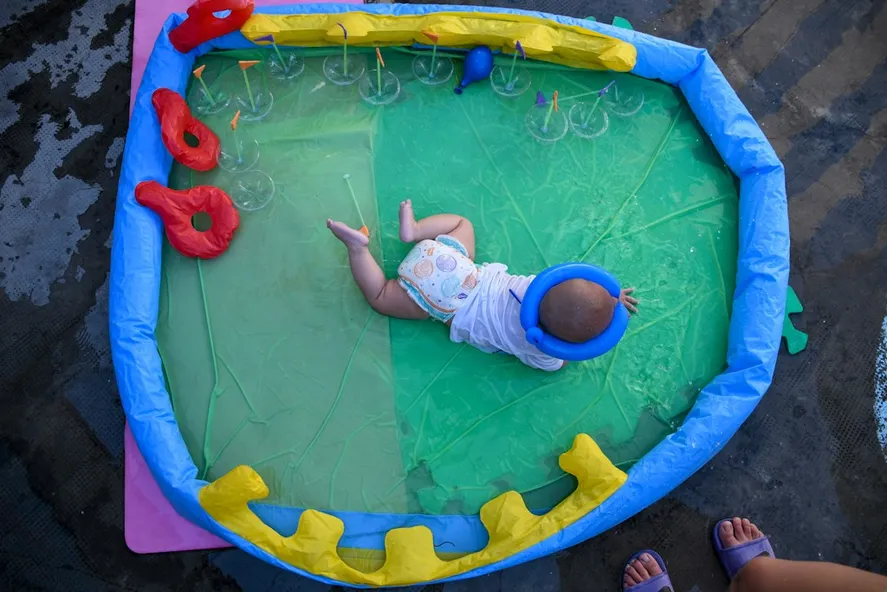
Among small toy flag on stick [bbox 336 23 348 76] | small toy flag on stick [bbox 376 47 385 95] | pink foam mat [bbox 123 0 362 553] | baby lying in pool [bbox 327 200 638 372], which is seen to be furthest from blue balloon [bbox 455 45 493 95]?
pink foam mat [bbox 123 0 362 553]

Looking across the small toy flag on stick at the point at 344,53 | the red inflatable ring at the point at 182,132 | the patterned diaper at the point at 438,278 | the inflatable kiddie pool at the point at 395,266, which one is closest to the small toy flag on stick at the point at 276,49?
the inflatable kiddie pool at the point at 395,266

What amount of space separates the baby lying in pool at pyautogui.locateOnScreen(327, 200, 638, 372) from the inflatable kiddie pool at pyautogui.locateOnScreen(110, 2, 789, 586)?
9 cm

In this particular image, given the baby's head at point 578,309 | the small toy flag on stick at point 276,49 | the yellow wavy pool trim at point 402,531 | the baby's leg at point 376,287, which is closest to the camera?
the baby's head at point 578,309

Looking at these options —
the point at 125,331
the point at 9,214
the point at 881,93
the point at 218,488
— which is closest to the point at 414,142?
the point at 125,331

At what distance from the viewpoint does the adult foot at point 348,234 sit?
154 cm

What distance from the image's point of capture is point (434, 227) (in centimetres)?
168

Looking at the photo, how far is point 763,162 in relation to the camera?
5.72 feet

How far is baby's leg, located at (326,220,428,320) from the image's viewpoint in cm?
160

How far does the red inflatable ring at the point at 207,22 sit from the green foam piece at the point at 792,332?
1.70 m

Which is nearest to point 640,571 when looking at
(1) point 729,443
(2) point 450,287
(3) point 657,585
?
(3) point 657,585

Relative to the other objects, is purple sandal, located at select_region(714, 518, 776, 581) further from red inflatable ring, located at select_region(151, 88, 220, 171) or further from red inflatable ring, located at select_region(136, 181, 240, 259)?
red inflatable ring, located at select_region(151, 88, 220, 171)

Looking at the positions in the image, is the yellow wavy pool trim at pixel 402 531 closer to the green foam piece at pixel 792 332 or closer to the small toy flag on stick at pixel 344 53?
the green foam piece at pixel 792 332

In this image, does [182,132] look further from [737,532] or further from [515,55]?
[737,532]

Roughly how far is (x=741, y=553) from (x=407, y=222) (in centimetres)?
121
